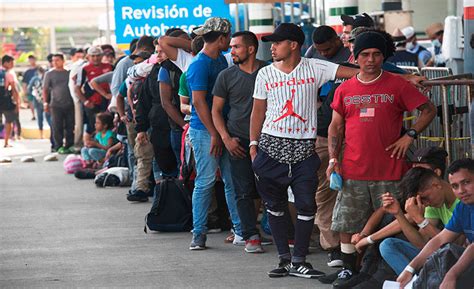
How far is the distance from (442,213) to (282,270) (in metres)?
1.78

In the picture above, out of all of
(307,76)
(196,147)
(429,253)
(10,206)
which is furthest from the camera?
(10,206)

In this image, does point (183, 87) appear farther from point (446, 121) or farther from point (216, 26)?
point (446, 121)

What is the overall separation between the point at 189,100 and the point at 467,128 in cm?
295

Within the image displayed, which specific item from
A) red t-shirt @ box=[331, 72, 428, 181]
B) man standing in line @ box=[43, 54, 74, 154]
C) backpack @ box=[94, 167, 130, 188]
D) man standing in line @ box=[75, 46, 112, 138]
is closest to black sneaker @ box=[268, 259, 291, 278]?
red t-shirt @ box=[331, 72, 428, 181]

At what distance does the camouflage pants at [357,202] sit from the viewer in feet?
30.4

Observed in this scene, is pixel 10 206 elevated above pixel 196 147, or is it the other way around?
pixel 196 147

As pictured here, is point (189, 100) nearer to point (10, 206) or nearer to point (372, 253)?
point (372, 253)

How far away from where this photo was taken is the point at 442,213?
8.60 m

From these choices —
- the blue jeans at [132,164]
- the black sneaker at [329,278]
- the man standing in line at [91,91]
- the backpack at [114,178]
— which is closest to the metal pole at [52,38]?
the man standing in line at [91,91]

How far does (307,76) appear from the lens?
9930 mm

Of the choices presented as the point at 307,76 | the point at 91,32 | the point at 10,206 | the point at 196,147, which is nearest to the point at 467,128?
the point at 307,76

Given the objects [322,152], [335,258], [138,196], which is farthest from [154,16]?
[335,258]

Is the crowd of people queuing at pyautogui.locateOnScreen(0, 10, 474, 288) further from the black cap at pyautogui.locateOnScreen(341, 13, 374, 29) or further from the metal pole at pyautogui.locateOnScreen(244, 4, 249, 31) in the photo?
the metal pole at pyautogui.locateOnScreen(244, 4, 249, 31)

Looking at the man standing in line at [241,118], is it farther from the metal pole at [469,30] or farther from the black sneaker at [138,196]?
the black sneaker at [138,196]
